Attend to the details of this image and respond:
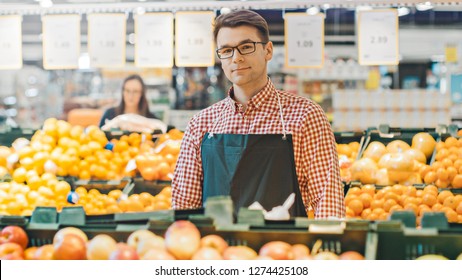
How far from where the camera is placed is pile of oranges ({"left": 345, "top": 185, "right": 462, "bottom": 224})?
3959 mm

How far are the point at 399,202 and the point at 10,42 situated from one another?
3.64 metres

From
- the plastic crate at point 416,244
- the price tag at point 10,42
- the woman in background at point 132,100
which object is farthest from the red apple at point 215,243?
the woman in background at point 132,100

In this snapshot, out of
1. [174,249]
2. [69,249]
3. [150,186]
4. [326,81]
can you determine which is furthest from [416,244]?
[326,81]

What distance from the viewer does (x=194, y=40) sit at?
555 cm

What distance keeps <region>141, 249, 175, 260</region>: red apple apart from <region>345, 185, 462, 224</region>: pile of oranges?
2.07 meters

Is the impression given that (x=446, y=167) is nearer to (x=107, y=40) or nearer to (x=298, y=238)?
(x=298, y=238)

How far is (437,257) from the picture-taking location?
2154mm

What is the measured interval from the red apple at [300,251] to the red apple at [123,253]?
0.56 metres

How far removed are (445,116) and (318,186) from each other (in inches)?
261

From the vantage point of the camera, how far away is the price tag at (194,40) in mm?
5492

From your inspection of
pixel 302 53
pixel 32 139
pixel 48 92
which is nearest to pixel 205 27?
pixel 302 53

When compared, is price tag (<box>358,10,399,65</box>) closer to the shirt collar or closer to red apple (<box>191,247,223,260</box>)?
the shirt collar

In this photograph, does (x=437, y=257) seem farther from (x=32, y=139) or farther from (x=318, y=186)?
(x=32, y=139)

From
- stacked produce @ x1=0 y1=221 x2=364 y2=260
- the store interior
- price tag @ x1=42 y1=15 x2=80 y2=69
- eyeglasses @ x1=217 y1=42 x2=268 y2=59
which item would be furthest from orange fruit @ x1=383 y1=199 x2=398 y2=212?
the store interior
